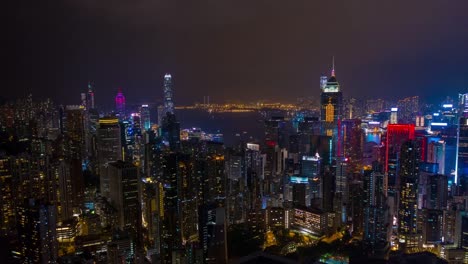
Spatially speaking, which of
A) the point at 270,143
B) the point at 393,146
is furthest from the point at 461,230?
the point at 270,143

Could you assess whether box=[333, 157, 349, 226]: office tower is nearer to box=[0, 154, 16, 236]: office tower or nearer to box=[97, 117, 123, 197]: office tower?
box=[97, 117, 123, 197]: office tower

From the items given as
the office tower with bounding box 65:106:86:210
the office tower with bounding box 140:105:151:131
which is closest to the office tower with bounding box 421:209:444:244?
the office tower with bounding box 65:106:86:210

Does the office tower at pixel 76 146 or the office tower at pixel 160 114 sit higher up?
the office tower at pixel 160 114

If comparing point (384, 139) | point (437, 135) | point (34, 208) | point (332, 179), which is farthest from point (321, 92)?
point (34, 208)

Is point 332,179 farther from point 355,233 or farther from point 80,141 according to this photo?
point 80,141

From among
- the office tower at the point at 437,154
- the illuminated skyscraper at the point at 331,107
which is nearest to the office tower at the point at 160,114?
the illuminated skyscraper at the point at 331,107

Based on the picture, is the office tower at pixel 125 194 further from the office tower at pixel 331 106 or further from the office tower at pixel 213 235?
the office tower at pixel 331 106

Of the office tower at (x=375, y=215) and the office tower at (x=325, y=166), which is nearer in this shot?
the office tower at (x=375, y=215)
